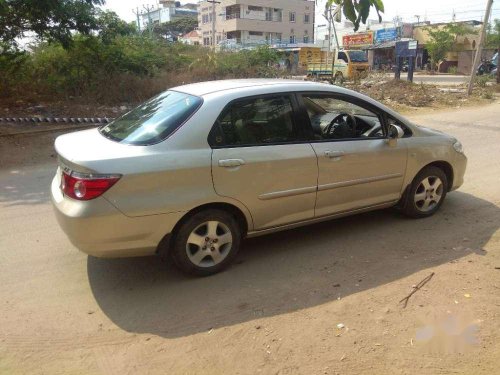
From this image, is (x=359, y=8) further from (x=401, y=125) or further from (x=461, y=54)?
(x=461, y=54)

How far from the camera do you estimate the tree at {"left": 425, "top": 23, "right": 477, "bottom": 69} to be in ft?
168

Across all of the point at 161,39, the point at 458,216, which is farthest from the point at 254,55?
the point at 458,216

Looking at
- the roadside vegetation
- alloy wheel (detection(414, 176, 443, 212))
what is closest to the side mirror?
alloy wheel (detection(414, 176, 443, 212))

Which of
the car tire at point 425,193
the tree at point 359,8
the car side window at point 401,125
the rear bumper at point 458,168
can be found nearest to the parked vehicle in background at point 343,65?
the rear bumper at point 458,168

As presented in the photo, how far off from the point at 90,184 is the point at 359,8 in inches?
85.7

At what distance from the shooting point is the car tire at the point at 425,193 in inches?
195

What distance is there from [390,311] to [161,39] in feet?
53.5

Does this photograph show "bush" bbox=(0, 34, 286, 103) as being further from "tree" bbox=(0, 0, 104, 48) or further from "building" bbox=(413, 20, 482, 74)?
"building" bbox=(413, 20, 482, 74)

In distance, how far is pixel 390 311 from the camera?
3365 millimetres

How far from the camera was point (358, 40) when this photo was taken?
208 ft

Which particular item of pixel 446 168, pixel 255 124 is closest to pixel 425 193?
pixel 446 168

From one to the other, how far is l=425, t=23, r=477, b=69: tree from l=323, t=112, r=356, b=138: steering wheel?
53.2 m

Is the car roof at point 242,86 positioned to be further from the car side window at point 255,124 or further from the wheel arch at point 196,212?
the wheel arch at point 196,212

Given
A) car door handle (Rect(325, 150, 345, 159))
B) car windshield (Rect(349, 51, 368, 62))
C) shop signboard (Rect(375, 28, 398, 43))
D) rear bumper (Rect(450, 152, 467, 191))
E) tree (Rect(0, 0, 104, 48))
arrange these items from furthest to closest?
shop signboard (Rect(375, 28, 398, 43)) < car windshield (Rect(349, 51, 368, 62)) < tree (Rect(0, 0, 104, 48)) < rear bumper (Rect(450, 152, 467, 191)) < car door handle (Rect(325, 150, 345, 159))
